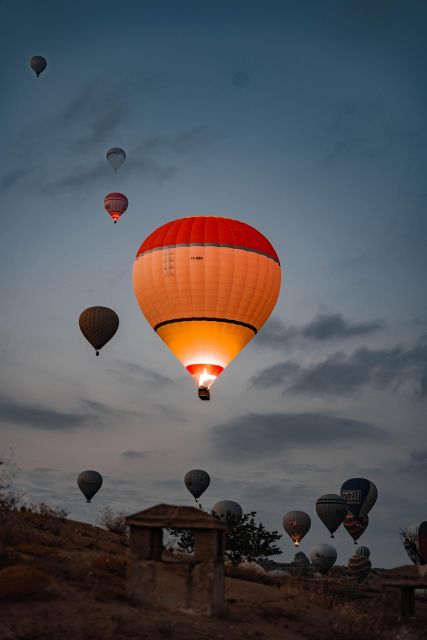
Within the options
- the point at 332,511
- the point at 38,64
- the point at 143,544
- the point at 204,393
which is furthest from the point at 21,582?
the point at 38,64

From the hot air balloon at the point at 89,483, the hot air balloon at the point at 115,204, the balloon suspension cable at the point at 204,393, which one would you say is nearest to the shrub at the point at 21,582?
the balloon suspension cable at the point at 204,393

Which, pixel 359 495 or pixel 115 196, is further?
pixel 359 495

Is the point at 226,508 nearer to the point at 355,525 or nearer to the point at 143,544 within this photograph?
the point at 355,525

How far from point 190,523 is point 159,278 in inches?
1020

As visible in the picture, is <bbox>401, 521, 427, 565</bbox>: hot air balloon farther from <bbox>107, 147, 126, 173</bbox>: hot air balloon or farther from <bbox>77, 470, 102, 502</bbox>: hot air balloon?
<bbox>107, 147, 126, 173</bbox>: hot air balloon

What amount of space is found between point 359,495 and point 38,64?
2340 inches

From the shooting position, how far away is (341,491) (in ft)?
292

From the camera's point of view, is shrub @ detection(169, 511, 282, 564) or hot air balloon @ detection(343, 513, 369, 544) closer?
shrub @ detection(169, 511, 282, 564)

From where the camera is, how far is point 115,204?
247 ft

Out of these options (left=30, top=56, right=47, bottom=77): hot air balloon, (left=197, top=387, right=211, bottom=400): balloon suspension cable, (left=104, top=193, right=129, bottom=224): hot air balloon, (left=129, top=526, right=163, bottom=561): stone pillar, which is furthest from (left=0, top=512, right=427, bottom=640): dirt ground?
(left=30, top=56, right=47, bottom=77): hot air balloon

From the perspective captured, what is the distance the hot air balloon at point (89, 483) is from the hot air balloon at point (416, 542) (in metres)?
31.0

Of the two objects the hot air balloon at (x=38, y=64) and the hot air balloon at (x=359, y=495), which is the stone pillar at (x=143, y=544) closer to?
the hot air balloon at (x=359, y=495)

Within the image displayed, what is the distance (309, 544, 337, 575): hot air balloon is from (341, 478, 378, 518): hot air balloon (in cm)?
980

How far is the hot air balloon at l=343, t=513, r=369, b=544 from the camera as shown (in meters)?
87.1
